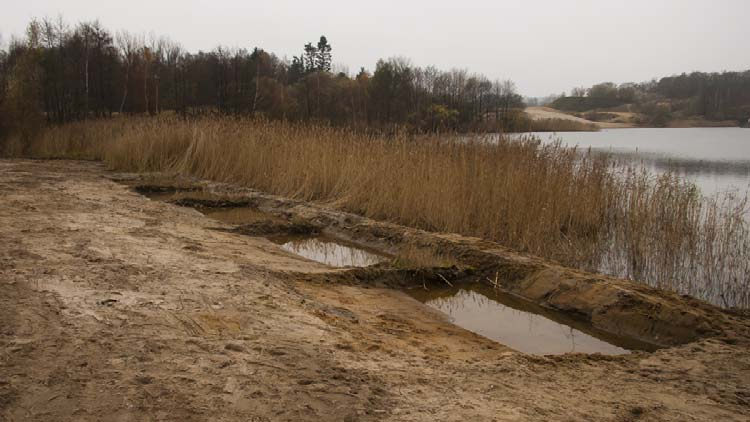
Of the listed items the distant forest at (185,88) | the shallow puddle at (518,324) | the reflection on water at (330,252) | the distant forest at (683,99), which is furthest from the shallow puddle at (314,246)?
the distant forest at (683,99)

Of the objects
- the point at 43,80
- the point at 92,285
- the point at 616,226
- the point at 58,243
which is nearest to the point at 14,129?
the point at 43,80

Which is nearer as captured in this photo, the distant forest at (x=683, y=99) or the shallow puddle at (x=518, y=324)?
the shallow puddle at (x=518, y=324)

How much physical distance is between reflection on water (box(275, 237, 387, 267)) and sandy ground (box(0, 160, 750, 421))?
1399 millimetres

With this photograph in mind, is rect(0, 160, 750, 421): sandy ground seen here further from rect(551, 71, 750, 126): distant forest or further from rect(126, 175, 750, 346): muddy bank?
rect(551, 71, 750, 126): distant forest

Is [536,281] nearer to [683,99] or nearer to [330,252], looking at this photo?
[330,252]

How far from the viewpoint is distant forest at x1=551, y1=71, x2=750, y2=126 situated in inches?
1551

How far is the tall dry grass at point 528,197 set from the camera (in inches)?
236

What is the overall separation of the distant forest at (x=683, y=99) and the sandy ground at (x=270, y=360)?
41.9 meters

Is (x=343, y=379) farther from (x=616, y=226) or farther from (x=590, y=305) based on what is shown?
(x=616, y=226)

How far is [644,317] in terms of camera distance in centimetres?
425

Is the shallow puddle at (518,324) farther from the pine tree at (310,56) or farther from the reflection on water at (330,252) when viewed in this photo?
the pine tree at (310,56)

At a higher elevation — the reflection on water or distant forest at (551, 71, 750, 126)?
distant forest at (551, 71, 750, 126)

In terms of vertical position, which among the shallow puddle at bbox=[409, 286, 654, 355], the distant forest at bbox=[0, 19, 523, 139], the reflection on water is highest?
the distant forest at bbox=[0, 19, 523, 139]

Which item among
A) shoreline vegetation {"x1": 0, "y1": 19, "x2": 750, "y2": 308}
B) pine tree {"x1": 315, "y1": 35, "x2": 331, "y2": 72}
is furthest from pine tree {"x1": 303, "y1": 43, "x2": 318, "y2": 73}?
shoreline vegetation {"x1": 0, "y1": 19, "x2": 750, "y2": 308}
